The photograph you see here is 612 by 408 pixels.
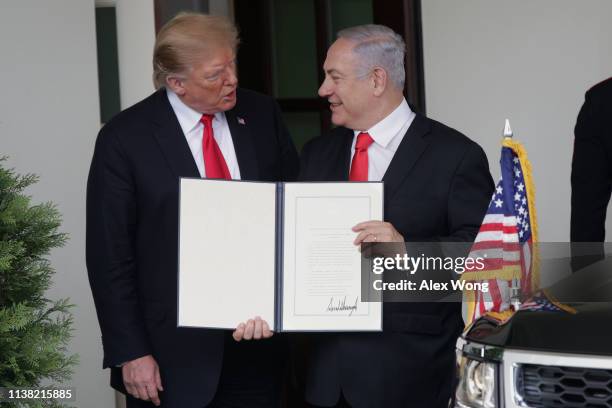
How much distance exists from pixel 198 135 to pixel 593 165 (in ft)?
5.69

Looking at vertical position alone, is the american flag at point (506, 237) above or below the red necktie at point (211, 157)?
below

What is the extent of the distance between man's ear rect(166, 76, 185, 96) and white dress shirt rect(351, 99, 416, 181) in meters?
0.63

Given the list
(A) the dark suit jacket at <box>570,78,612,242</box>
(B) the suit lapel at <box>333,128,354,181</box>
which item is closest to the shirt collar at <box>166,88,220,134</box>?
(B) the suit lapel at <box>333,128,354,181</box>

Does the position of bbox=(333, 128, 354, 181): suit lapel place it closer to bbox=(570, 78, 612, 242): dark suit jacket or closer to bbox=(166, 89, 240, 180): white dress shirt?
bbox=(166, 89, 240, 180): white dress shirt

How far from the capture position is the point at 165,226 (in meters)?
4.10

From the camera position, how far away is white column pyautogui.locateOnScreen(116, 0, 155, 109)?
229 inches

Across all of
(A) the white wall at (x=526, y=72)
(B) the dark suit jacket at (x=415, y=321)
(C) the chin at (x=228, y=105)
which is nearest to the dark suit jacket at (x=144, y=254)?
(C) the chin at (x=228, y=105)

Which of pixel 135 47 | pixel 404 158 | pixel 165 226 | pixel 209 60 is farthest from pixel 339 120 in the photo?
pixel 135 47

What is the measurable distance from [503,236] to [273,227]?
73 cm

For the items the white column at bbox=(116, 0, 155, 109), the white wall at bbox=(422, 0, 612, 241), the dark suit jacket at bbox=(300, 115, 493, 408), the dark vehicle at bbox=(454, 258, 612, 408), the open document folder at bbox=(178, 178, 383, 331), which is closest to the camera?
the dark vehicle at bbox=(454, 258, 612, 408)

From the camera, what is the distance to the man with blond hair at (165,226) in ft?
13.3

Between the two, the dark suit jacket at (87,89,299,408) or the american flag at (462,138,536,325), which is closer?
the american flag at (462,138,536,325)

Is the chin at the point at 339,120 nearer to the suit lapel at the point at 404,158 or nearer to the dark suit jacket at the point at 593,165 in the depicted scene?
the suit lapel at the point at 404,158

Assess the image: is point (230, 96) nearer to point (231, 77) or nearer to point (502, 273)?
point (231, 77)
